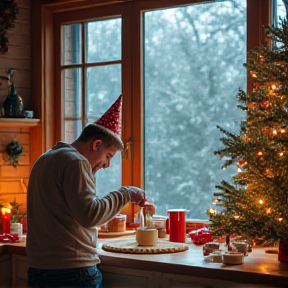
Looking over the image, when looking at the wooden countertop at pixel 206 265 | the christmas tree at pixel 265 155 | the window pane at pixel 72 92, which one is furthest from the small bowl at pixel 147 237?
the window pane at pixel 72 92

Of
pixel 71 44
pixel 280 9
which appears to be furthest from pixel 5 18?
pixel 280 9

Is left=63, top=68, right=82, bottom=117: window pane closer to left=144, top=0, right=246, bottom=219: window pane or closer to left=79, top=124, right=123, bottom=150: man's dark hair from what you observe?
left=144, top=0, right=246, bottom=219: window pane

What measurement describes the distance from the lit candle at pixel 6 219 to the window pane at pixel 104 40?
3.53 feet

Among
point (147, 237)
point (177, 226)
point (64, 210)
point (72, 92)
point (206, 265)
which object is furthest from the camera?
point (72, 92)

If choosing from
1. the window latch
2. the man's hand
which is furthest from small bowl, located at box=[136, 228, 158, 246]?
the window latch

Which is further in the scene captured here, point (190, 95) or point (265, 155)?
point (190, 95)

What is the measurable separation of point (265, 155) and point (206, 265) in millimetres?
546

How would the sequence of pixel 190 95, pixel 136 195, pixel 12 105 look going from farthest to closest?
pixel 12 105, pixel 190 95, pixel 136 195

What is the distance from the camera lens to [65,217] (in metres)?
2.83

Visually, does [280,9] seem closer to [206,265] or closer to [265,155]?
[265,155]

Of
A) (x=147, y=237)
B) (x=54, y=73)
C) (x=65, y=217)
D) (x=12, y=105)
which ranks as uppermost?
(x=54, y=73)

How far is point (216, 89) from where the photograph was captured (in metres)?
3.79

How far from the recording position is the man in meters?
2.77

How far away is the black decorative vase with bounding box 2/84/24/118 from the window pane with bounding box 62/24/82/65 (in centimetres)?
41
